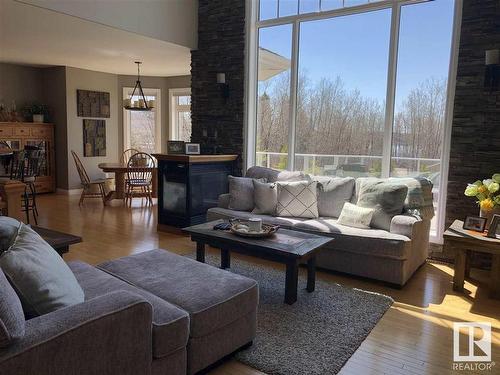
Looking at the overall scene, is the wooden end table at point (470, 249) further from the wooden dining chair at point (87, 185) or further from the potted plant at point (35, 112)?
the potted plant at point (35, 112)

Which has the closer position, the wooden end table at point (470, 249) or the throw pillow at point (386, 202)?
the wooden end table at point (470, 249)

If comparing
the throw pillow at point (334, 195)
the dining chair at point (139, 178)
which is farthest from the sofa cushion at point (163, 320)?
the dining chair at point (139, 178)

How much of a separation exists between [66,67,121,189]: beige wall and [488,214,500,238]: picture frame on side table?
715 centimetres

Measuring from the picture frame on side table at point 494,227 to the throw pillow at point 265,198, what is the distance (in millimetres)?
2007

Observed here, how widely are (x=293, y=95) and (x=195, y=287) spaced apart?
3551mm

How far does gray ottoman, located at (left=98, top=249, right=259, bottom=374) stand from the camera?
195 cm

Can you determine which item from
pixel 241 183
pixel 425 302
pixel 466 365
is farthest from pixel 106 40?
pixel 466 365

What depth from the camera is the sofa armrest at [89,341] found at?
1.30 m

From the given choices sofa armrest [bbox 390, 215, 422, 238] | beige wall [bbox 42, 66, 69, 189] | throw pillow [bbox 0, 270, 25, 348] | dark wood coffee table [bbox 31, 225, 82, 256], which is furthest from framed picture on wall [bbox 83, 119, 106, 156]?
throw pillow [bbox 0, 270, 25, 348]

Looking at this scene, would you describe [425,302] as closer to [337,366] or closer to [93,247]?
[337,366]

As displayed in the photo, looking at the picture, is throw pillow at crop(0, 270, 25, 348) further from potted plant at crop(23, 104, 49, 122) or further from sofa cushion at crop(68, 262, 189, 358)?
potted plant at crop(23, 104, 49, 122)

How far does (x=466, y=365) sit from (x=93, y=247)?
3.64m

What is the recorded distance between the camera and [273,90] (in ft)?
17.4

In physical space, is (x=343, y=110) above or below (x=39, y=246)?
above
